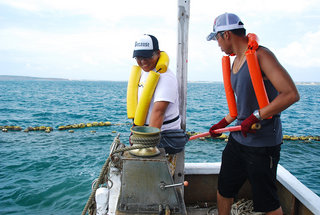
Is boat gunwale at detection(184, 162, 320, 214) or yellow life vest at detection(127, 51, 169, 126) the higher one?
yellow life vest at detection(127, 51, 169, 126)

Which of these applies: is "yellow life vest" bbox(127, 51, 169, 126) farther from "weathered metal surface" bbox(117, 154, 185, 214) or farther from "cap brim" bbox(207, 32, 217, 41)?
"weathered metal surface" bbox(117, 154, 185, 214)

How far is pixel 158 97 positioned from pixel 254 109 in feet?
2.71

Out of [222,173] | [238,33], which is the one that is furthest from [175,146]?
[238,33]

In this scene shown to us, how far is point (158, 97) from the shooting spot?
222cm

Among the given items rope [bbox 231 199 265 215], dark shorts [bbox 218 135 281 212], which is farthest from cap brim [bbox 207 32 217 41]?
rope [bbox 231 199 265 215]

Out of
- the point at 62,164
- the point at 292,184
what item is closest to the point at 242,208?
the point at 292,184

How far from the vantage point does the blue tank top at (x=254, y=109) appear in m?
1.90

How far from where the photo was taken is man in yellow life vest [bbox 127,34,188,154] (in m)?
2.22

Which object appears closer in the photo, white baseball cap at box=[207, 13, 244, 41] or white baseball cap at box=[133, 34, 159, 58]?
white baseball cap at box=[207, 13, 244, 41]

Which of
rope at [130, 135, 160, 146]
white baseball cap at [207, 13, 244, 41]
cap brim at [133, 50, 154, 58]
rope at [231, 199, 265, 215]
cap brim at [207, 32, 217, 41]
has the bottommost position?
rope at [231, 199, 265, 215]

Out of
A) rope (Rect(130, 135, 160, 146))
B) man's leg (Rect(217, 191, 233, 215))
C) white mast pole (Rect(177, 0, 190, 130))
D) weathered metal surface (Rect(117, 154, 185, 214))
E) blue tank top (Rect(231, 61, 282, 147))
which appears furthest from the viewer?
white mast pole (Rect(177, 0, 190, 130))

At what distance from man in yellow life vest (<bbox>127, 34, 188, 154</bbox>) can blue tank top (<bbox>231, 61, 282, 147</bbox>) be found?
Answer: 2.02ft

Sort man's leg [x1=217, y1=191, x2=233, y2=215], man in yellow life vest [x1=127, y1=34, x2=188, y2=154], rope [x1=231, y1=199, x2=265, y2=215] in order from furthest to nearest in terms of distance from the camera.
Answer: rope [x1=231, y1=199, x2=265, y2=215] → man's leg [x1=217, y1=191, x2=233, y2=215] → man in yellow life vest [x1=127, y1=34, x2=188, y2=154]

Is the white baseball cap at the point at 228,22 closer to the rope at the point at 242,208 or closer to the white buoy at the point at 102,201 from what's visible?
the white buoy at the point at 102,201
